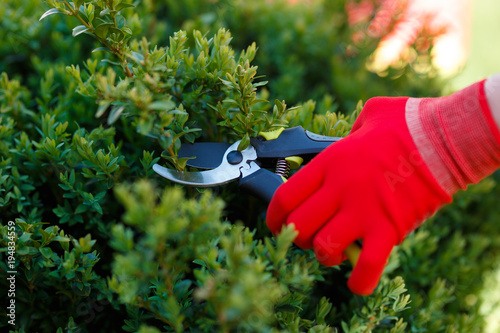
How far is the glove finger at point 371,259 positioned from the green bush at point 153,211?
16 centimetres

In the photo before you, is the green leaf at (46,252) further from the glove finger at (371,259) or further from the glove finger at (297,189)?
the glove finger at (371,259)

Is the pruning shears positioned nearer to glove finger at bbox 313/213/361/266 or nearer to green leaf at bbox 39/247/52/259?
glove finger at bbox 313/213/361/266

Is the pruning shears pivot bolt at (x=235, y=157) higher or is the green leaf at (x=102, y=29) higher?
the green leaf at (x=102, y=29)

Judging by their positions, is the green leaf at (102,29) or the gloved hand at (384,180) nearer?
the gloved hand at (384,180)

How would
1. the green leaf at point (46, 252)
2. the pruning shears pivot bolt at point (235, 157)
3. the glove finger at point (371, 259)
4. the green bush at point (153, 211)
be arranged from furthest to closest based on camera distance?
the pruning shears pivot bolt at point (235, 157) → the green leaf at point (46, 252) → the glove finger at point (371, 259) → the green bush at point (153, 211)

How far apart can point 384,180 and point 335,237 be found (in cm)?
22

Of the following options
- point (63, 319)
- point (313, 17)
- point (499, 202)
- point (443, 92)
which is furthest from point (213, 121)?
point (499, 202)

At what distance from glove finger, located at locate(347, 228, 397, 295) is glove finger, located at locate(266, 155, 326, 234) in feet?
0.71

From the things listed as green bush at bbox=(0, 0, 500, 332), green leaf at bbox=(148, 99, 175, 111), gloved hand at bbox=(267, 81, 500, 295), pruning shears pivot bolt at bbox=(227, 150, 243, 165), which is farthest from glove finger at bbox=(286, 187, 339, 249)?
green leaf at bbox=(148, 99, 175, 111)

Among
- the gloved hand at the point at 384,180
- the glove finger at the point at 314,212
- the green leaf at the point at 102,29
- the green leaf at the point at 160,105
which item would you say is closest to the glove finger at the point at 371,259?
the gloved hand at the point at 384,180

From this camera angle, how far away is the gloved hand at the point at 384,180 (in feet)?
3.93

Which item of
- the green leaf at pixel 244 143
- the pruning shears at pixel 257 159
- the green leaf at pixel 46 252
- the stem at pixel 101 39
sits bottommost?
the green leaf at pixel 46 252

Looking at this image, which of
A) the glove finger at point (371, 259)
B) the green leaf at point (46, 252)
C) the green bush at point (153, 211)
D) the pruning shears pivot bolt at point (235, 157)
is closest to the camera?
the green bush at point (153, 211)

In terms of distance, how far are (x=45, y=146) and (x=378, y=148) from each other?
1127 mm
